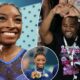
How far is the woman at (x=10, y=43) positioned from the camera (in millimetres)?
1160

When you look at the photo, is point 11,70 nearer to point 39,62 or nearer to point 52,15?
point 39,62

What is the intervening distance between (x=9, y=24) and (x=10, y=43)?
77 mm

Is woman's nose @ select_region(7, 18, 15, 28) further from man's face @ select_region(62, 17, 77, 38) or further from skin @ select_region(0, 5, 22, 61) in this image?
man's face @ select_region(62, 17, 77, 38)

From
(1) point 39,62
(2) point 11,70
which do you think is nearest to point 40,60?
(1) point 39,62

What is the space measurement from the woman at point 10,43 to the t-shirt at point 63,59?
13cm

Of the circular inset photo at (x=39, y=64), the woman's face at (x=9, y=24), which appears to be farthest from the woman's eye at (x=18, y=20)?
the circular inset photo at (x=39, y=64)

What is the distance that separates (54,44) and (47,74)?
124 millimetres

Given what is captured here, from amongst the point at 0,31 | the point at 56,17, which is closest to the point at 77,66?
the point at 56,17

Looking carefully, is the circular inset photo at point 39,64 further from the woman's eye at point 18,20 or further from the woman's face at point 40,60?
the woman's eye at point 18,20

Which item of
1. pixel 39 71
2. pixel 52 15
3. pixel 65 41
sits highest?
pixel 52 15

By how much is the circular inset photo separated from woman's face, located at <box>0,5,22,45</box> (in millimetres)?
92

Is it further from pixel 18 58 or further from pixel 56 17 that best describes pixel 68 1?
pixel 18 58

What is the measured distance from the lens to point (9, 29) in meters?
1.17

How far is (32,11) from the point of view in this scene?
3.95 feet
